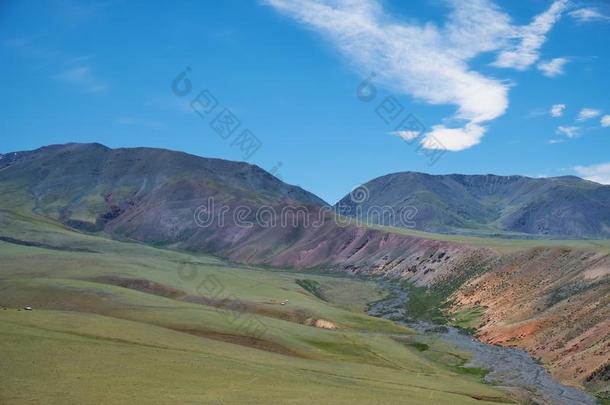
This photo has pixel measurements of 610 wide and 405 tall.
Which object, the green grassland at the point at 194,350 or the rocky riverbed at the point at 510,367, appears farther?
the rocky riverbed at the point at 510,367

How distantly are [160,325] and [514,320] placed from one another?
5136 centimetres

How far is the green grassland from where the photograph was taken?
3400 centimetres

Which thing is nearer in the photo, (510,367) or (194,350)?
(194,350)

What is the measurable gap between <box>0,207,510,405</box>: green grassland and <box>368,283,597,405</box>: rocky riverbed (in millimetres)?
2822

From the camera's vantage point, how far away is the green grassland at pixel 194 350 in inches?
1339

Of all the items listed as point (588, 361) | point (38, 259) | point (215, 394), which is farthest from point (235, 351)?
point (38, 259)

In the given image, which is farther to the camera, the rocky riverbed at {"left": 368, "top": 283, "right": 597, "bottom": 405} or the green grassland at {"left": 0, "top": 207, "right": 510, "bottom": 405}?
the rocky riverbed at {"left": 368, "top": 283, "right": 597, "bottom": 405}

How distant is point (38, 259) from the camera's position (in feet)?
355

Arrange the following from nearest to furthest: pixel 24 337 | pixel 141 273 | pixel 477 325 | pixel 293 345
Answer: pixel 24 337
pixel 293 345
pixel 477 325
pixel 141 273

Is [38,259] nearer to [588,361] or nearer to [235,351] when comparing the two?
[235,351]

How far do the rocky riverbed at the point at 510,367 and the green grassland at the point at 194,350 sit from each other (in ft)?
9.26

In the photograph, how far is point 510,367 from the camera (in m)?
65.1

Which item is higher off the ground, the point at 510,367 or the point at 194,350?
the point at 194,350

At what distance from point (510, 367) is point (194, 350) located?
36700 mm
